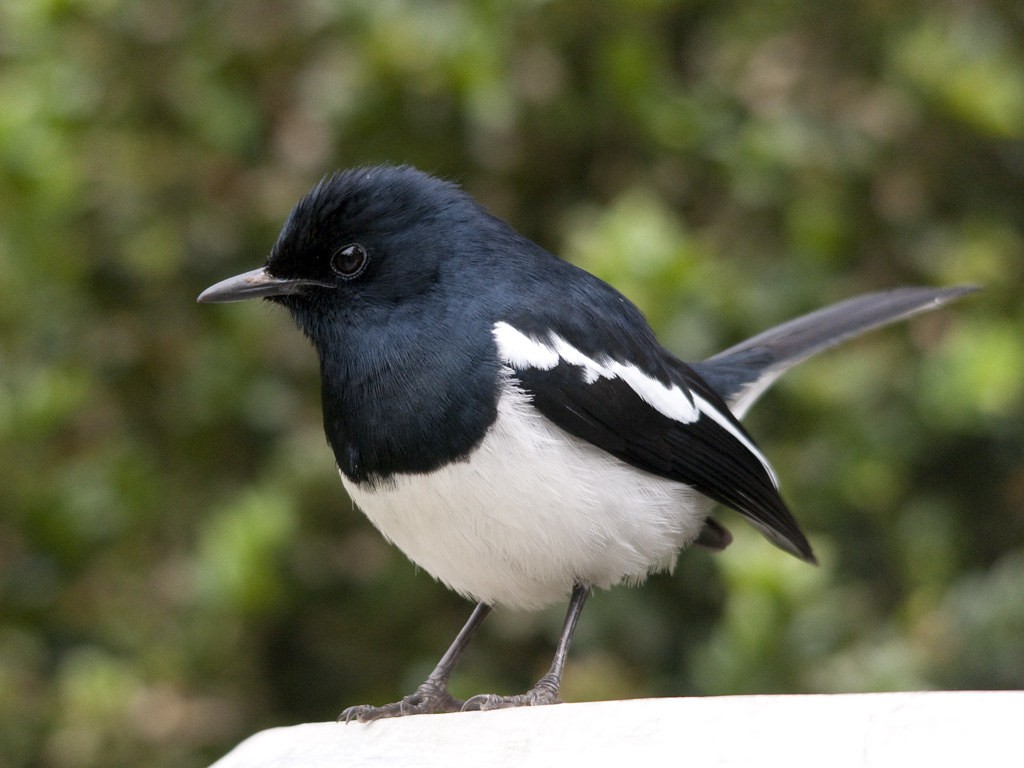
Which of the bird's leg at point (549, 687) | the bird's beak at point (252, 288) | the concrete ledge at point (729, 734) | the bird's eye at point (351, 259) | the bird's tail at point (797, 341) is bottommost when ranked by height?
the bird's tail at point (797, 341)

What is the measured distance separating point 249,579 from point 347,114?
1407 mm

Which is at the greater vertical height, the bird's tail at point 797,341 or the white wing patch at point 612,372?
the white wing patch at point 612,372

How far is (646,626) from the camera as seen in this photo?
12.9ft

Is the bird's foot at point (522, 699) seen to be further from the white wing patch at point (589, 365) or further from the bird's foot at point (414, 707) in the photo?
the white wing patch at point (589, 365)

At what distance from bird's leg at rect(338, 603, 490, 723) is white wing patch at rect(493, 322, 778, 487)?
2.07ft

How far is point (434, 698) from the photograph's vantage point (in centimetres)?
300

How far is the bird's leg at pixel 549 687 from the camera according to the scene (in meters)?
2.66

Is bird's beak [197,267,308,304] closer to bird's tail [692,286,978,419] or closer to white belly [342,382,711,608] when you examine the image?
white belly [342,382,711,608]

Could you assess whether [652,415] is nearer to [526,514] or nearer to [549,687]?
[526,514]

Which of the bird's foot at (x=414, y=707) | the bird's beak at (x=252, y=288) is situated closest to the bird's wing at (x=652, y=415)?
the bird's beak at (x=252, y=288)

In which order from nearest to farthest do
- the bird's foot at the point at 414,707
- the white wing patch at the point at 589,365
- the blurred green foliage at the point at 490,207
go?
the bird's foot at the point at 414,707 < the white wing patch at the point at 589,365 < the blurred green foliage at the point at 490,207

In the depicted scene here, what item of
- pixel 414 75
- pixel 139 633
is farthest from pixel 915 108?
pixel 139 633

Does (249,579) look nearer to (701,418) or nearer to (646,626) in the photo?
(646,626)

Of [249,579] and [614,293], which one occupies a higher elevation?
[614,293]
